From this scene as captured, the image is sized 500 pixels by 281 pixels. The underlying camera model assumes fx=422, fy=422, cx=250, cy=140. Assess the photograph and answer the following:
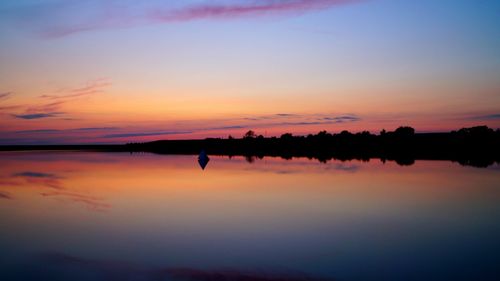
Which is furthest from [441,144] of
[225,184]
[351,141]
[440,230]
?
[440,230]

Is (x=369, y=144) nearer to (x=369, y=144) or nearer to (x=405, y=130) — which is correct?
(x=369, y=144)

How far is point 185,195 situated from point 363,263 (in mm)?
12091

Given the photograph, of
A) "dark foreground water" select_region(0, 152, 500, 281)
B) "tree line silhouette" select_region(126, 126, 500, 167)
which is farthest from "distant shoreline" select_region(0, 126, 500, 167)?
"dark foreground water" select_region(0, 152, 500, 281)

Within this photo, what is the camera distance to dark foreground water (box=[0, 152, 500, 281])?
27.5 feet

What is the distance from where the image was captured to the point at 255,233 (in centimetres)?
1163

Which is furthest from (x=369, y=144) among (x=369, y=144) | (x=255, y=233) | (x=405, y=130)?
(x=255, y=233)

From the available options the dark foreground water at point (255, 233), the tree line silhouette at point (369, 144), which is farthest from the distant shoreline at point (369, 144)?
the dark foreground water at point (255, 233)

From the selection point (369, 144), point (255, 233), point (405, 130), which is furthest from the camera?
point (405, 130)

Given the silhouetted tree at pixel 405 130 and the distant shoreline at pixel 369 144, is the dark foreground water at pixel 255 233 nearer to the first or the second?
the distant shoreline at pixel 369 144

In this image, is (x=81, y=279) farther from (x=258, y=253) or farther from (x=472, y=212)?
(x=472, y=212)

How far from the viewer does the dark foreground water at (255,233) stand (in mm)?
8383

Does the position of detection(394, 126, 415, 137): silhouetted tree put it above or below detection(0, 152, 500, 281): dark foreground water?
above

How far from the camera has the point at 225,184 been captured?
2386cm

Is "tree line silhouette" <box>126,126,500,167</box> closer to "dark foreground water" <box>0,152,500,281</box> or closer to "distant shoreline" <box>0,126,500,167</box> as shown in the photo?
"distant shoreline" <box>0,126,500,167</box>
